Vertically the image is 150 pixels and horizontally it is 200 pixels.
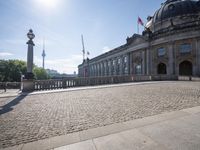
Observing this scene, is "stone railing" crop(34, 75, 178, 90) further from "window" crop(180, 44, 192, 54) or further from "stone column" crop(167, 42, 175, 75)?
"window" crop(180, 44, 192, 54)

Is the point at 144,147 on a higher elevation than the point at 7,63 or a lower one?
lower

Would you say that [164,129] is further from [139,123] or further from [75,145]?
[75,145]

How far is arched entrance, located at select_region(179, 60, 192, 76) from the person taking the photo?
32.8 meters

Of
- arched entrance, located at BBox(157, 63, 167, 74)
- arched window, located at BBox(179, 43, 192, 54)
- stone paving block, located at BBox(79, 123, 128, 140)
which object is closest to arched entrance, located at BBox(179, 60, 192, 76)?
arched window, located at BBox(179, 43, 192, 54)

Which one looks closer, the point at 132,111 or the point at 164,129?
the point at 164,129

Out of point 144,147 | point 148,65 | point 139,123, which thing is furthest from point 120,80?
point 148,65

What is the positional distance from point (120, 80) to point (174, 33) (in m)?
23.1

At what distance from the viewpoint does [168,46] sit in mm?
34750

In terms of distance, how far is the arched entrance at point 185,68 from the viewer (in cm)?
3275

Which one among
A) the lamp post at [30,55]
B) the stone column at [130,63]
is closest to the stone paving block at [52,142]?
the lamp post at [30,55]

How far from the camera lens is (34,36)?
524 inches

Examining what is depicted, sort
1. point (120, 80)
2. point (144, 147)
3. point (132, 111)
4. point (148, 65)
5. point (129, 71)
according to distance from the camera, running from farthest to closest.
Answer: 1. point (129, 71)
2. point (148, 65)
3. point (120, 80)
4. point (132, 111)
5. point (144, 147)

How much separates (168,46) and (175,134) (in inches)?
1437

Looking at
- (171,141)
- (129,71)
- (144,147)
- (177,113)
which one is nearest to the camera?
(144,147)
